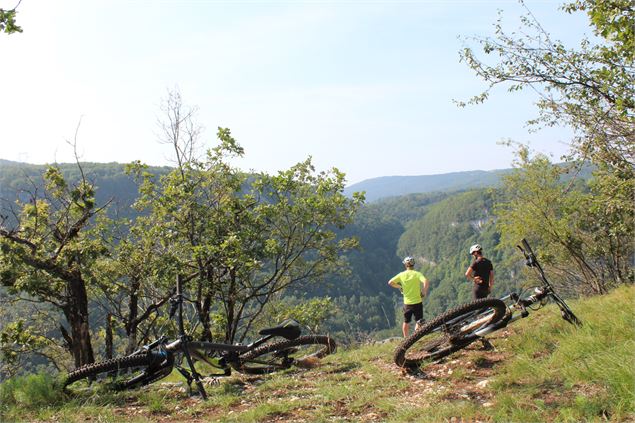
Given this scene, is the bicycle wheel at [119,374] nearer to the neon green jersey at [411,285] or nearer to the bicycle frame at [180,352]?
the bicycle frame at [180,352]

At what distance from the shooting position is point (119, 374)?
7461 mm

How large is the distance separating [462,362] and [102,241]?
38.4 ft

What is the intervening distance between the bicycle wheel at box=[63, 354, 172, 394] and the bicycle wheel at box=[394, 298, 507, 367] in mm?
3813

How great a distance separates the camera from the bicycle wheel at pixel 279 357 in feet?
28.2

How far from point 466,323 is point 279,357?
11.8 feet

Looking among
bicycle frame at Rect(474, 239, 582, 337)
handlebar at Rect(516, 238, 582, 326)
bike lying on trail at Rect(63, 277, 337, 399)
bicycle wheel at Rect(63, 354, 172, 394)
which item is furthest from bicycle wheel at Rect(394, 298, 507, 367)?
bicycle wheel at Rect(63, 354, 172, 394)

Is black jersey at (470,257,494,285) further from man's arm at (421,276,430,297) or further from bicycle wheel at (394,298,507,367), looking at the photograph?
bicycle wheel at (394,298,507,367)

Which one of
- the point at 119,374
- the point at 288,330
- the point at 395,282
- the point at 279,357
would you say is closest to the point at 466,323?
the point at 395,282

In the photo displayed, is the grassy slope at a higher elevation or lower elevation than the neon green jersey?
lower

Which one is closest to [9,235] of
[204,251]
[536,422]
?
[204,251]

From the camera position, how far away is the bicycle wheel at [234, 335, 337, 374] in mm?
Result: 8609

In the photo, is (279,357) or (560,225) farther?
(560,225)

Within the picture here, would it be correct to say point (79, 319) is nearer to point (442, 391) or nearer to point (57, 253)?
point (57, 253)

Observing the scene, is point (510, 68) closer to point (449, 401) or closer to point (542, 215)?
point (449, 401)
